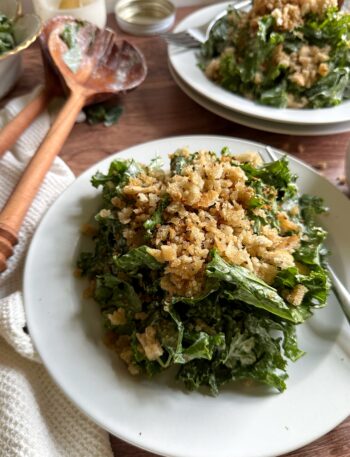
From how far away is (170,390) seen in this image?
753mm

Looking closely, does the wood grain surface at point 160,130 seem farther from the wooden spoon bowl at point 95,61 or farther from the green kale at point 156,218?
the green kale at point 156,218

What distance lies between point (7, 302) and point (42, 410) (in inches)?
7.9

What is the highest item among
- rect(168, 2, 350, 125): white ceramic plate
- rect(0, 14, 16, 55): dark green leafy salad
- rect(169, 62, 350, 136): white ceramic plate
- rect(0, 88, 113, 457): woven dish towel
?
rect(0, 14, 16, 55): dark green leafy salad

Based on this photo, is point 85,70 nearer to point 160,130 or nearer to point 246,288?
point 160,130

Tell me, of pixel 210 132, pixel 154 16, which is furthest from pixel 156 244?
pixel 154 16

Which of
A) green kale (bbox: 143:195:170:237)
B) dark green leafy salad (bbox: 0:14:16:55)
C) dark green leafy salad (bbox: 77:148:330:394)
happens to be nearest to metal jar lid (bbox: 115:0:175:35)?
dark green leafy salad (bbox: 0:14:16:55)

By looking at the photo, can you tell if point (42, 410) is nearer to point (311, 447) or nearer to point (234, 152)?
point (311, 447)

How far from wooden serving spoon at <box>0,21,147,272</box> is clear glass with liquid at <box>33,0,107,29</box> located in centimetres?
12

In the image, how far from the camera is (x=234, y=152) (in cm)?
110

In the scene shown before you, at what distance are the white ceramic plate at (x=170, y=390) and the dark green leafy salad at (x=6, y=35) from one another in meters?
0.63

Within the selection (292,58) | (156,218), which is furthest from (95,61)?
(156,218)

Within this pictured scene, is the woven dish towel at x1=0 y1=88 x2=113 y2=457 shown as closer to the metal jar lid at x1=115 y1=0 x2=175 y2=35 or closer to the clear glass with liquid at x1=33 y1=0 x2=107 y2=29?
the clear glass with liquid at x1=33 y1=0 x2=107 y2=29

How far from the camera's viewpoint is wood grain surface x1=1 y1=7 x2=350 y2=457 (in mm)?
1246

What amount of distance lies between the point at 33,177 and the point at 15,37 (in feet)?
1.75
